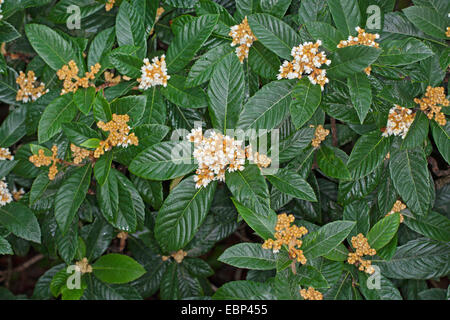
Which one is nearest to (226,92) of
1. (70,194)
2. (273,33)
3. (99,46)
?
(273,33)

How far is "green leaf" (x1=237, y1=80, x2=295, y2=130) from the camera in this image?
139cm

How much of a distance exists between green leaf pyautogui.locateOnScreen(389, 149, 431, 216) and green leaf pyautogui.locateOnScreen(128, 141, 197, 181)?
0.75 meters

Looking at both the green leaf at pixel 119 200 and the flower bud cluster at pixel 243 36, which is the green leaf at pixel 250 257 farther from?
the flower bud cluster at pixel 243 36

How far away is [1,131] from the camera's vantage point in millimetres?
1871

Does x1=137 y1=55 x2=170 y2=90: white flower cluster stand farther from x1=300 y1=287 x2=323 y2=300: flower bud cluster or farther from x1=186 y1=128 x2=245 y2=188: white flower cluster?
x1=300 y1=287 x2=323 y2=300: flower bud cluster

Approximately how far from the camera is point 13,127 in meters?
1.87

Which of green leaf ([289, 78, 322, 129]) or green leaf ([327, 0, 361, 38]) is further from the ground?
green leaf ([327, 0, 361, 38])

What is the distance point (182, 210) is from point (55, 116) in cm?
59

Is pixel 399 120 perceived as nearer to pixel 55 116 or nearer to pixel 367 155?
pixel 367 155

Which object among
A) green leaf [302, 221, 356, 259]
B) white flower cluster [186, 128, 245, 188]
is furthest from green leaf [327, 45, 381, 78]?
green leaf [302, 221, 356, 259]

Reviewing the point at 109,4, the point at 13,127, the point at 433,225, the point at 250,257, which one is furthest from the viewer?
the point at 13,127

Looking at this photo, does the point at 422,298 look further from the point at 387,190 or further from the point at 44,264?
the point at 44,264

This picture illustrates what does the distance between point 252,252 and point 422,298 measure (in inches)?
31.8

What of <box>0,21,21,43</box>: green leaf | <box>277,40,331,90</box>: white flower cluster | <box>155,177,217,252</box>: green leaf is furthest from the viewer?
<box>0,21,21,43</box>: green leaf
